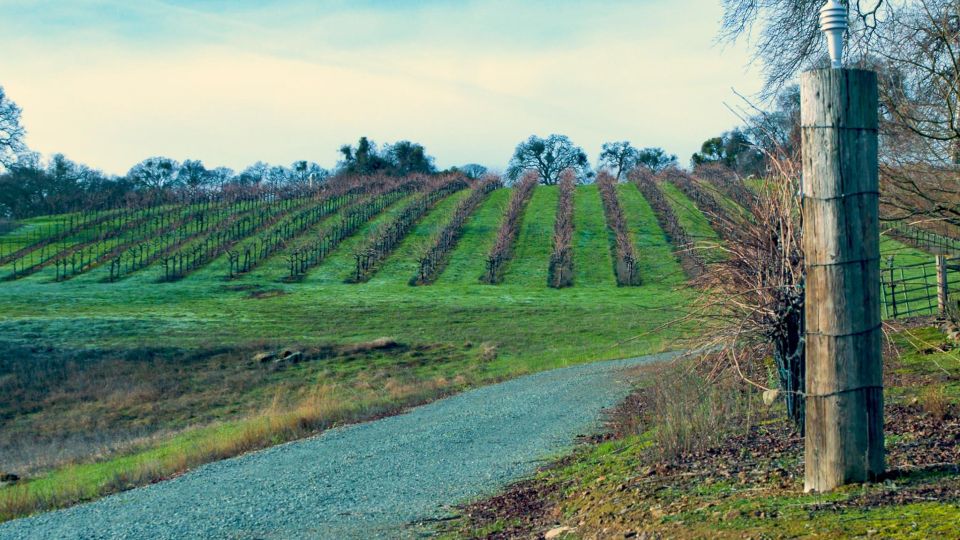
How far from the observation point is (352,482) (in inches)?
427

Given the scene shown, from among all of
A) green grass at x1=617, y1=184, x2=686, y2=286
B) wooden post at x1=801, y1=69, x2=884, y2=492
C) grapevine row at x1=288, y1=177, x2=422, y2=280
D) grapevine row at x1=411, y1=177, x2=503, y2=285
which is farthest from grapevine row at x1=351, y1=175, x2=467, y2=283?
wooden post at x1=801, y1=69, x2=884, y2=492

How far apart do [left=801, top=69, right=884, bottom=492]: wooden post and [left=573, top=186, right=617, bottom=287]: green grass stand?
121 ft

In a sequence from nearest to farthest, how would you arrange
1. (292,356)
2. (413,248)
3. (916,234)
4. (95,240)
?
1. (916,234)
2. (292,356)
3. (413,248)
4. (95,240)

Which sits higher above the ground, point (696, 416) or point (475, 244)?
point (475, 244)

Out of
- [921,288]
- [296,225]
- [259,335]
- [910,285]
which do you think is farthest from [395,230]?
[921,288]

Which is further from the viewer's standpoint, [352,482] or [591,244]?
[591,244]

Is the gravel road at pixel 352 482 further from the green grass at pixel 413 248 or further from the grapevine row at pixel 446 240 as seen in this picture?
the green grass at pixel 413 248

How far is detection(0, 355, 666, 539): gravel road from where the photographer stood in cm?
909

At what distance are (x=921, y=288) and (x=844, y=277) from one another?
764 inches

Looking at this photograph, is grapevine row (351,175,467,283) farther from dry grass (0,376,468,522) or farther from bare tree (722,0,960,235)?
bare tree (722,0,960,235)

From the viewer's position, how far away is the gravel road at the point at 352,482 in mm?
9086

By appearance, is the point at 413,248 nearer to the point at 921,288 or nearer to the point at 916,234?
the point at 921,288

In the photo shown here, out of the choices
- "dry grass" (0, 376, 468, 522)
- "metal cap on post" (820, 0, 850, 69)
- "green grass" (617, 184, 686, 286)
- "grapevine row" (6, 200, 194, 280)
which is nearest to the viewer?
"metal cap on post" (820, 0, 850, 69)

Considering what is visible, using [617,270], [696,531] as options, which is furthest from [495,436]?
[617,270]
